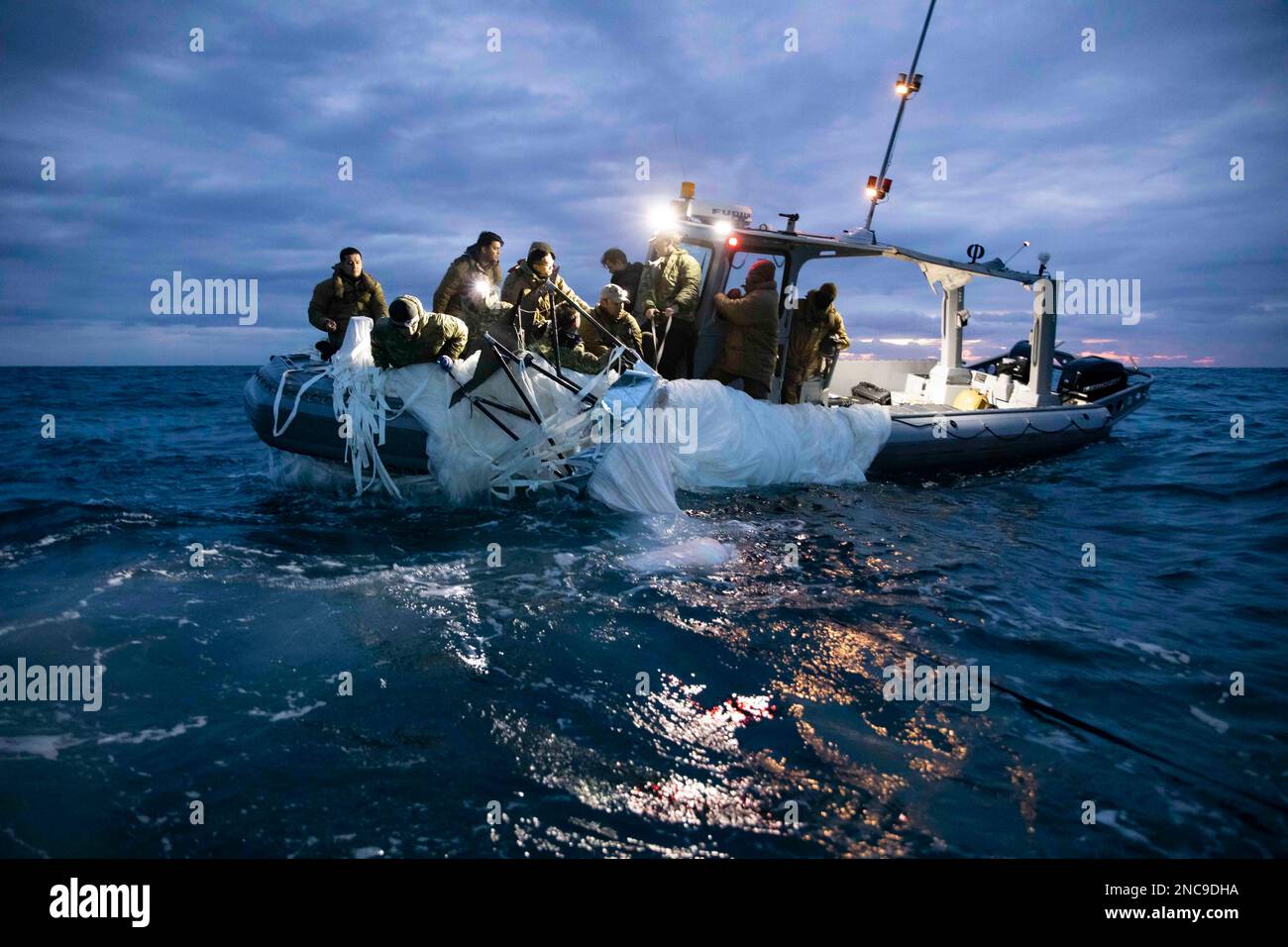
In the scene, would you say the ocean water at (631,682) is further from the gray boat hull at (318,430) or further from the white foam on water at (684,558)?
the gray boat hull at (318,430)

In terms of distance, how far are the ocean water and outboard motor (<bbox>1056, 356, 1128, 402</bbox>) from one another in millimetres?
4998

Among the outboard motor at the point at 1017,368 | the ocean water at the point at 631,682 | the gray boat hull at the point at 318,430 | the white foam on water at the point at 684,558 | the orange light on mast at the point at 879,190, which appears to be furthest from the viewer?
the outboard motor at the point at 1017,368

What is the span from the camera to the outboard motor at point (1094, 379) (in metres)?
11.1

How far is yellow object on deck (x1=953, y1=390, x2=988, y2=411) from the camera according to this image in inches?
375

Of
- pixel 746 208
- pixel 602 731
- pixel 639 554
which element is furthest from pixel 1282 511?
pixel 602 731

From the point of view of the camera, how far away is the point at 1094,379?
11.2 metres

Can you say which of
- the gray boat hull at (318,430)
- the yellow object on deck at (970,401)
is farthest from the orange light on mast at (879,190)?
the gray boat hull at (318,430)

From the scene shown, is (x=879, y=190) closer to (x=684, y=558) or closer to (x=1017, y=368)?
(x=1017, y=368)

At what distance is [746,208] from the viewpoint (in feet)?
25.2

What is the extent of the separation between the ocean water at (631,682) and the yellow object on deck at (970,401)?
3046mm

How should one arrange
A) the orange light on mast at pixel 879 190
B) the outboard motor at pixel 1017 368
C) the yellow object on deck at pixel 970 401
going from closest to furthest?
the orange light on mast at pixel 879 190 < the yellow object on deck at pixel 970 401 < the outboard motor at pixel 1017 368

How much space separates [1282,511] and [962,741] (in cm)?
696
